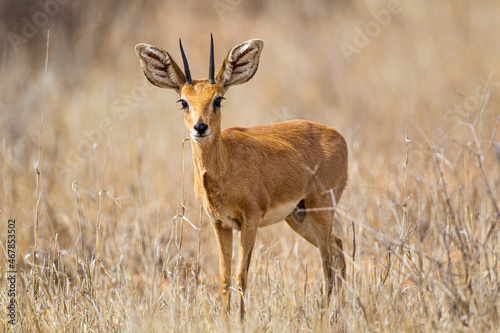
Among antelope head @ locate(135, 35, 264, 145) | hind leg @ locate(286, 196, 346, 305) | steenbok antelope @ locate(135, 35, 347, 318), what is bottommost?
hind leg @ locate(286, 196, 346, 305)

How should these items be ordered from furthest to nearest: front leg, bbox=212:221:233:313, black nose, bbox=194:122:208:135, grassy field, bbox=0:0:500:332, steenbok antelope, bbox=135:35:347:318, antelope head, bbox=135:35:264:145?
front leg, bbox=212:221:233:313, steenbok antelope, bbox=135:35:347:318, antelope head, bbox=135:35:264:145, black nose, bbox=194:122:208:135, grassy field, bbox=0:0:500:332

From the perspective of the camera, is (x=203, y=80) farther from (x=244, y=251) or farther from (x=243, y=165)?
(x=244, y=251)

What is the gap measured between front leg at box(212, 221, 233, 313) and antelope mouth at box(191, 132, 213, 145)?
0.83 m

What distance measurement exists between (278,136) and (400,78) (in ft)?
27.0

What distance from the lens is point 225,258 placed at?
5371mm

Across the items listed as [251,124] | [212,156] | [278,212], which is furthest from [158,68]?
[251,124]

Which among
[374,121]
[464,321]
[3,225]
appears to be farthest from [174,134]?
[464,321]

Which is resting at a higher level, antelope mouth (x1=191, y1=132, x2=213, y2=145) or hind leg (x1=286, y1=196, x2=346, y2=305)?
antelope mouth (x1=191, y1=132, x2=213, y2=145)

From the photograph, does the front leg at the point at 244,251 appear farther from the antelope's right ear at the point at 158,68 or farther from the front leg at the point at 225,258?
the antelope's right ear at the point at 158,68

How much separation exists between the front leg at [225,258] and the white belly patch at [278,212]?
33 cm

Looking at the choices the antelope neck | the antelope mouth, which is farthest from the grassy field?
the antelope mouth

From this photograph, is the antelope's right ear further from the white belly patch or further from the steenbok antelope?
the white belly patch

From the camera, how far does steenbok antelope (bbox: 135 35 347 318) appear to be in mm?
5117

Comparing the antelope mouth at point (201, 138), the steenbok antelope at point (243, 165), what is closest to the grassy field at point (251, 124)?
the steenbok antelope at point (243, 165)
